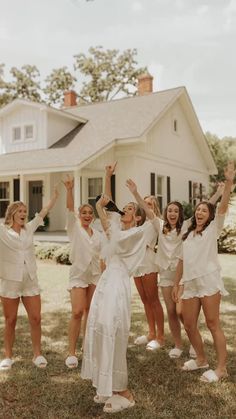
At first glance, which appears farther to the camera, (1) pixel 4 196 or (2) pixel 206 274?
(1) pixel 4 196

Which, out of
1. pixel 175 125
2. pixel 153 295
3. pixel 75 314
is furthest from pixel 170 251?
pixel 175 125

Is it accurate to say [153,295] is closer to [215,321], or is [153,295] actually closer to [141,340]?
[141,340]

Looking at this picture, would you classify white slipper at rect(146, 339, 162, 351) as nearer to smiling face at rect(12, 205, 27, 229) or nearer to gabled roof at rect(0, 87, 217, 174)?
smiling face at rect(12, 205, 27, 229)

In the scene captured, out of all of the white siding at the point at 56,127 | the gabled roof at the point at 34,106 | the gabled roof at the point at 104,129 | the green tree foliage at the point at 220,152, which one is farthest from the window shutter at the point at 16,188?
the green tree foliage at the point at 220,152

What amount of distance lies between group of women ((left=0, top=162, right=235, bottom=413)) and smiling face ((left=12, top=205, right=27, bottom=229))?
0.01 m

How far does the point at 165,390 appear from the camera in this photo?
4.29 metres

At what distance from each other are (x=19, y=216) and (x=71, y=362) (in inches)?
69.0

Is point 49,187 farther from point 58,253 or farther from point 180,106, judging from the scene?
point 180,106

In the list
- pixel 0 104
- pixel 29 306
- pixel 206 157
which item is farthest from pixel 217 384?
pixel 0 104

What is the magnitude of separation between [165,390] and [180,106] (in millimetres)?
18892

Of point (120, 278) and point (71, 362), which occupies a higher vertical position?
point (120, 278)

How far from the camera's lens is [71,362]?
4.95 metres

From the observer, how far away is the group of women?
12.4 ft

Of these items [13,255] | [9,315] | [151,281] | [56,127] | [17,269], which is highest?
[56,127]
